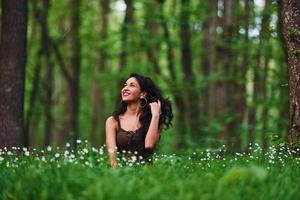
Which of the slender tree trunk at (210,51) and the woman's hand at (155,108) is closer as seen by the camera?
the woman's hand at (155,108)

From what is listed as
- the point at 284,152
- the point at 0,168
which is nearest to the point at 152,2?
the point at 284,152

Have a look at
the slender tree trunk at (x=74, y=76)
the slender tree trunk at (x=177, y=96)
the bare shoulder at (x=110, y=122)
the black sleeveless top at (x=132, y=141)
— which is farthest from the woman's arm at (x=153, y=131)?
the slender tree trunk at (x=74, y=76)

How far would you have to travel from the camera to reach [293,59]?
8.62 meters

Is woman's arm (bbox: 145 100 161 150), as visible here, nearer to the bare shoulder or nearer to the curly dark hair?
the curly dark hair

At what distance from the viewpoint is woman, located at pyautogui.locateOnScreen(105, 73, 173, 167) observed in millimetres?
8148

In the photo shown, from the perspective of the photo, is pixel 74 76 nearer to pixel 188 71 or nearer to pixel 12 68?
pixel 188 71

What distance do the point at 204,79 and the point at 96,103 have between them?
13.5m

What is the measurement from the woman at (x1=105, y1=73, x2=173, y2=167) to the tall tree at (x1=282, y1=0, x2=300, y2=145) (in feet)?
6.14

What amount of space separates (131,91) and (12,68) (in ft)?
10.9

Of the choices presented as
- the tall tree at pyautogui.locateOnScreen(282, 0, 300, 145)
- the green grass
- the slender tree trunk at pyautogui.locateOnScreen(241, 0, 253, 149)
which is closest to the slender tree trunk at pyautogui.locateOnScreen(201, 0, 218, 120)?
the slender tree trunk at pyautogui.locateOnScreen(241, 0, 253, 149)

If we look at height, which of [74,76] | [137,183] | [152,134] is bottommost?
[137,183]

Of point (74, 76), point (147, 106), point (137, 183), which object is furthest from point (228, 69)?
point (137, 183)

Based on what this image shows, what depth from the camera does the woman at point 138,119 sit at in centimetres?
815

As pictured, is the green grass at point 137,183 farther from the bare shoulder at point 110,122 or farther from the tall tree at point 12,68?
the tall tree at point 12,68
